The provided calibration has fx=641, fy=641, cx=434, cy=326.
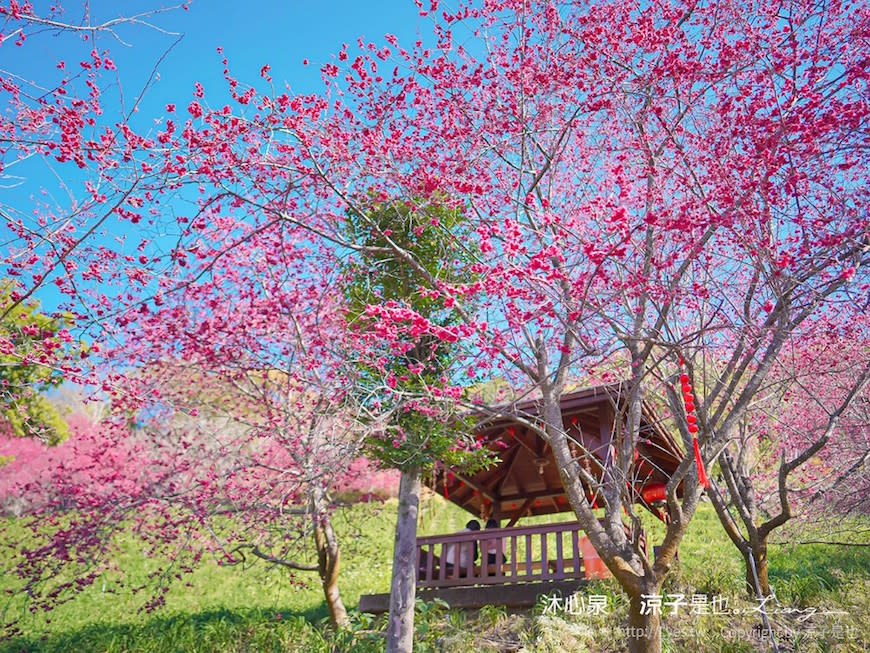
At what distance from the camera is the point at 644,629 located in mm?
6430

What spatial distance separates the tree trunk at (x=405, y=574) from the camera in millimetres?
8316

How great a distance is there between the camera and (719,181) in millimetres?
6816

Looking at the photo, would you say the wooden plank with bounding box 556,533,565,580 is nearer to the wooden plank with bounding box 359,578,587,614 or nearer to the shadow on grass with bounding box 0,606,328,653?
the wooden plank with bounding box 359,578,587,614

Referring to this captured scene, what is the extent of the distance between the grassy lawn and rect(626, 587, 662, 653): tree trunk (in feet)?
4.19

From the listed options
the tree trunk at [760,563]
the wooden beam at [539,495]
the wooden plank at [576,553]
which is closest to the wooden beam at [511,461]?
the wooden beam at [539,495]

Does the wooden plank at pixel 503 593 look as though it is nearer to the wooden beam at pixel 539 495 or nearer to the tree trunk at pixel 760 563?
the tree trunk at pixel 760 563

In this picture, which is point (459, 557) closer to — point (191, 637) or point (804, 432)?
point (191, 637)

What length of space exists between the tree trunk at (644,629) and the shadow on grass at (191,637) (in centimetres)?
468

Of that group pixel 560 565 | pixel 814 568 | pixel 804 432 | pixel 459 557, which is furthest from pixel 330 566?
pixel 814 568

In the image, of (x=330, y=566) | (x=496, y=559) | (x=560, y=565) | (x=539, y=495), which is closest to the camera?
(x=560, y=565)

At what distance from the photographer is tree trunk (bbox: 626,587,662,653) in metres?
6.40

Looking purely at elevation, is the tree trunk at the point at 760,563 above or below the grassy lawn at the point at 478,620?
above

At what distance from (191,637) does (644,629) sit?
7.94 m

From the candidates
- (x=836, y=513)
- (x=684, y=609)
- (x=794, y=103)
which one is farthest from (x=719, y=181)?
(x=836, y=513)
